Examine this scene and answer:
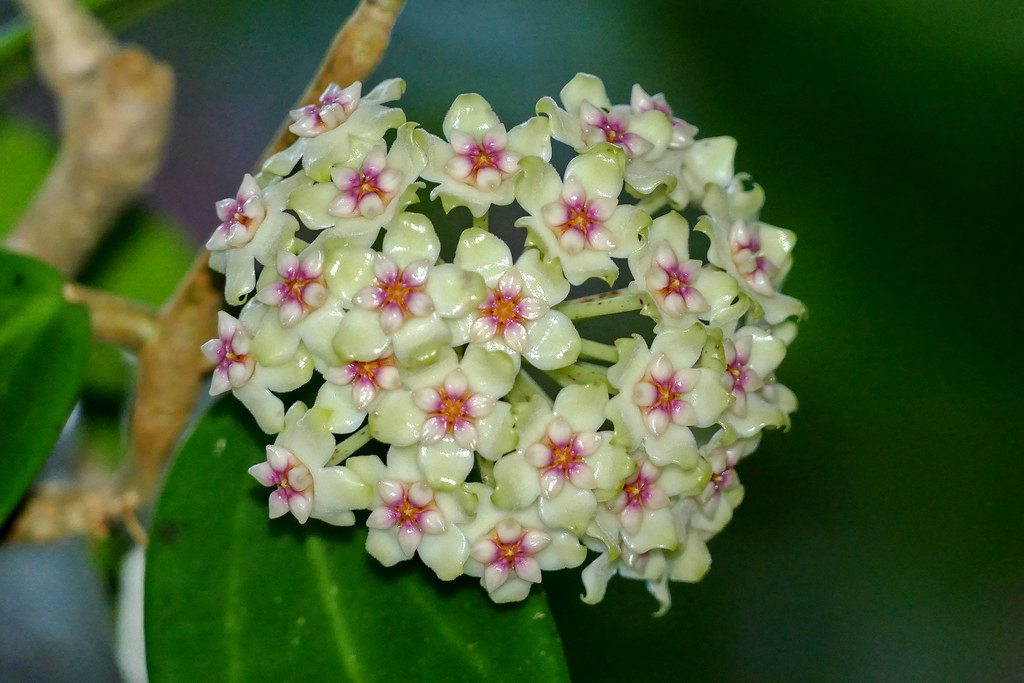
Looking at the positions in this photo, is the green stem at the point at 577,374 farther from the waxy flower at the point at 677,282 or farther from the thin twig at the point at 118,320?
the thin twig at the point at 118,320

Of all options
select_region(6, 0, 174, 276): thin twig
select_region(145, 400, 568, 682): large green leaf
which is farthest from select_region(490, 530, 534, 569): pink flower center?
select_region(6, 0, 174, 276): thin twig

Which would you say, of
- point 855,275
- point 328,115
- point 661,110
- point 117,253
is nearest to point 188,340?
point 328,115

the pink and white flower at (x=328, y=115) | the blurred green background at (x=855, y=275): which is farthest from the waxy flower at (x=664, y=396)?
the blurred green background at (x=855, y=275)

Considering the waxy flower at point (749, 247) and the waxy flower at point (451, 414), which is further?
the waxy flower at point (749, 247)

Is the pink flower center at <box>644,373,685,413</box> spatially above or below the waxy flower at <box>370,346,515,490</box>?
above

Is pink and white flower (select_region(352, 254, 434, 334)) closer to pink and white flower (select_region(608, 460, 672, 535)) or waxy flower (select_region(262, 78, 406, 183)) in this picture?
waxy flower (select_region(262, 78, 406, 183))

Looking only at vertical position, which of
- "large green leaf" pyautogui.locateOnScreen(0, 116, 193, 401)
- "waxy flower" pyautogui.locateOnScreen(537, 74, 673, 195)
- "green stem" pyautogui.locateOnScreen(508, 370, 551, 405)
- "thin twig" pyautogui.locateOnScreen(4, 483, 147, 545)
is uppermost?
"waxy flower" pyautogui.locateOnScreen(537, 74, 673, 195)

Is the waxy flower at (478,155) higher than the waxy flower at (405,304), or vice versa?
the waxy flower at (478,155)

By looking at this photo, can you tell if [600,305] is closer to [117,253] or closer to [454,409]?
[454,409]
